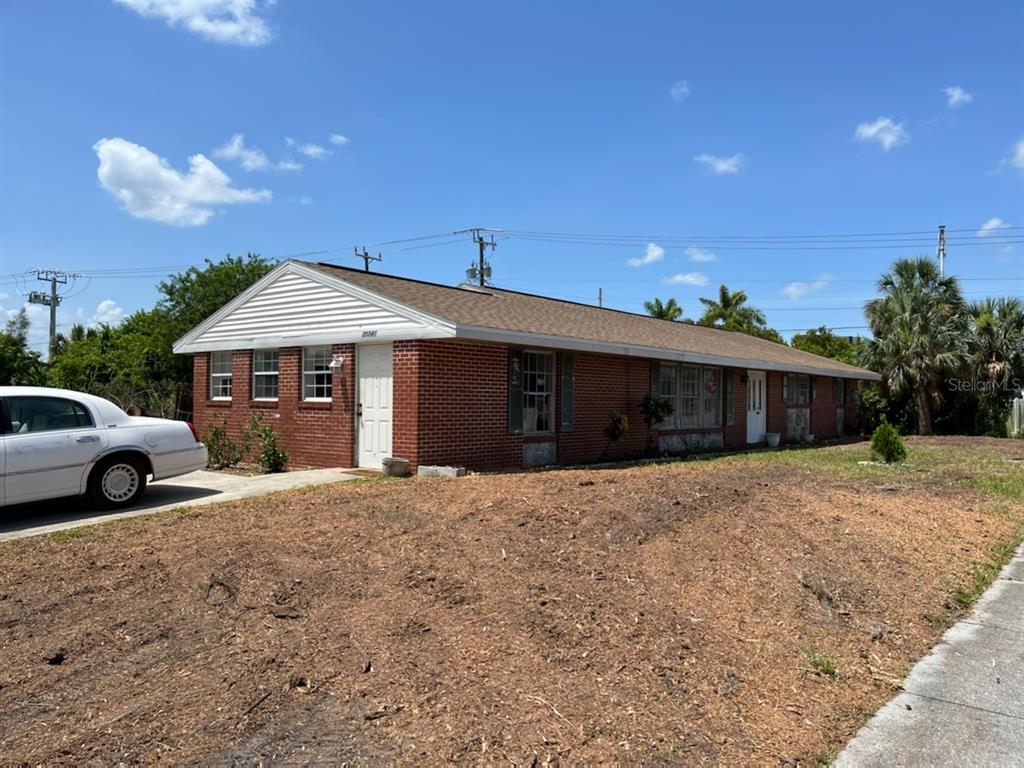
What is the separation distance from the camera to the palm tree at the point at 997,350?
2575 centimetres

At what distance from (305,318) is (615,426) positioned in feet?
21.7

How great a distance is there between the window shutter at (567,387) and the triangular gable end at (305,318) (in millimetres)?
3456

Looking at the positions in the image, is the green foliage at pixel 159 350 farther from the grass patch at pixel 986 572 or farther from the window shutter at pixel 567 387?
the grass patch at pixel 986 572

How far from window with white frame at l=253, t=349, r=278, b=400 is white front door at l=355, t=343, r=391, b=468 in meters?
2.79

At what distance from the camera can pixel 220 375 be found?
16.0 m

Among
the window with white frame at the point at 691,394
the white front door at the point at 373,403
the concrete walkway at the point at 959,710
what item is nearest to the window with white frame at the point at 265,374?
the white front door at the point at 373,403

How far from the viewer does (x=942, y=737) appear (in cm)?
360

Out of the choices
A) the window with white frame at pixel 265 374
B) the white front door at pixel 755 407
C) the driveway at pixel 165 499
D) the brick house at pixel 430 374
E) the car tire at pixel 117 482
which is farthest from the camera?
the white front door at pixel 755 407

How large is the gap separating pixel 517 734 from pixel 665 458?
43.0 feet

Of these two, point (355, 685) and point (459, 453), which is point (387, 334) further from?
point (355, 685)

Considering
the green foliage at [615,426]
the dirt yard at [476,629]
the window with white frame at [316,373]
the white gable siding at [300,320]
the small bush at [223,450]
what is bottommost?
the dirt yard at [476,629]

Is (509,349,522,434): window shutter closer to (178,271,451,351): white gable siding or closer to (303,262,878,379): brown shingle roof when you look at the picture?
(303,262,878,379): brown shingle roof

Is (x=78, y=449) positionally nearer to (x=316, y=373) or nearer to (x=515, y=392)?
(x=316, y=373)

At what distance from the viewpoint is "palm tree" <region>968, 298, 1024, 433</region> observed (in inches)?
1014
